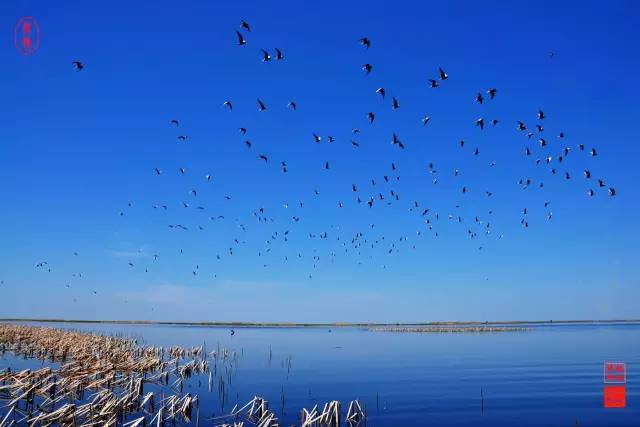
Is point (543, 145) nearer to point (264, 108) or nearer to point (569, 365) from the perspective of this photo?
point (264, 108)

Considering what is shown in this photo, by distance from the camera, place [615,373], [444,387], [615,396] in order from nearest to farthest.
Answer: [615,396]
[444,387]
[615,373]

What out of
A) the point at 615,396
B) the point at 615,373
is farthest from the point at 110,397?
the point at 615,373

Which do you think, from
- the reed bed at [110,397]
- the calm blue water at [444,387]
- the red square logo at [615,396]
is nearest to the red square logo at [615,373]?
the calm blue water at [444,387]

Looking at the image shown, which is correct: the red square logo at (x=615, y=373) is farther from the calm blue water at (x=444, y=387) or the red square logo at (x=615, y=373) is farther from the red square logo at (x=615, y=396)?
the red square logo at (x=615, y=396)

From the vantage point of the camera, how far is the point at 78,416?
22.8 metres

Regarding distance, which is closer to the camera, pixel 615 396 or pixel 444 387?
pixel 615 396

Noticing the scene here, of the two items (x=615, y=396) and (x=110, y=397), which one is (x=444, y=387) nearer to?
(x=615, y=396)

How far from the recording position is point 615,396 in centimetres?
3788

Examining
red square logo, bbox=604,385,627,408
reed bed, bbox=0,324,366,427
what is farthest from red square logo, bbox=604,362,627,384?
reed bed, bbox=0,324,366,427

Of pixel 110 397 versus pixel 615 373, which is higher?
pixel 110 397

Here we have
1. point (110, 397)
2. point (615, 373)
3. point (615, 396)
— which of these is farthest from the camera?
point (615, 373)

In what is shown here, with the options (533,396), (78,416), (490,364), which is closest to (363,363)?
(490,364)

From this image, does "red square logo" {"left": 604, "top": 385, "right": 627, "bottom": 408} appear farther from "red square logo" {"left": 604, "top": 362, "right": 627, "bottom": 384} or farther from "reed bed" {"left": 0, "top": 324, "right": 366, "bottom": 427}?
"reed bed" {"left": 0, "top": 324, "right": 366, "bottom": 427}

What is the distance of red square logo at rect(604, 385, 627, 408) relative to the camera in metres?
35.0
